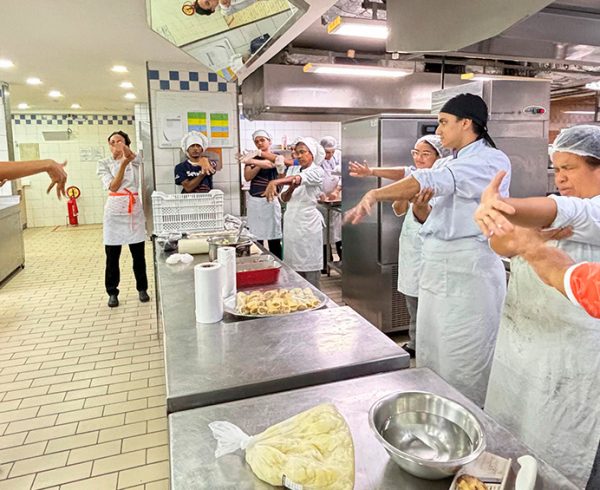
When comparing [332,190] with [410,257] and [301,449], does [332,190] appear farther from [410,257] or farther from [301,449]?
[301,449]

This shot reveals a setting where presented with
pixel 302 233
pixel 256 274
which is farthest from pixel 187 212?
pixel 256 274

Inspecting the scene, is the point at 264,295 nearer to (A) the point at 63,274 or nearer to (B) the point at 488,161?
(B) the point at 488,161

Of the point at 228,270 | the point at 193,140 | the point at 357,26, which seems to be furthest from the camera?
the point at 193,140

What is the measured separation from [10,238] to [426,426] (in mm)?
6432

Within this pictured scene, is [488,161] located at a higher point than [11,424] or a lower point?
higher

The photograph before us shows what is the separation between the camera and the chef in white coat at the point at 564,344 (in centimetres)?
139

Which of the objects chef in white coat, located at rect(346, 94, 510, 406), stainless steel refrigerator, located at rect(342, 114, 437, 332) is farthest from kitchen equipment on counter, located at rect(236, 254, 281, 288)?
stainless steel refrigerator, located at rect(342, 114, 437, 332)

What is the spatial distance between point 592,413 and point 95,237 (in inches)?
367

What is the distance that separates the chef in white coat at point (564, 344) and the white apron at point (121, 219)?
12.6 feet

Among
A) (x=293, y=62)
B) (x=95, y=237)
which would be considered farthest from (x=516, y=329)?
(x=95, y=237)

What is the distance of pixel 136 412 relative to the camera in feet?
9.22

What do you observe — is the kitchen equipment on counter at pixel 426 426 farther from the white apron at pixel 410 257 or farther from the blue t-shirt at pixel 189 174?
the blue t-shirt at pixel 189 174

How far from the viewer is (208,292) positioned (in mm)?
1726

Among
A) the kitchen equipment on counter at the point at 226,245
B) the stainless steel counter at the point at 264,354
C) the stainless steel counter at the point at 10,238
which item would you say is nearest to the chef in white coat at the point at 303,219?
the kitchen equipment on counter at the point at 226,245
